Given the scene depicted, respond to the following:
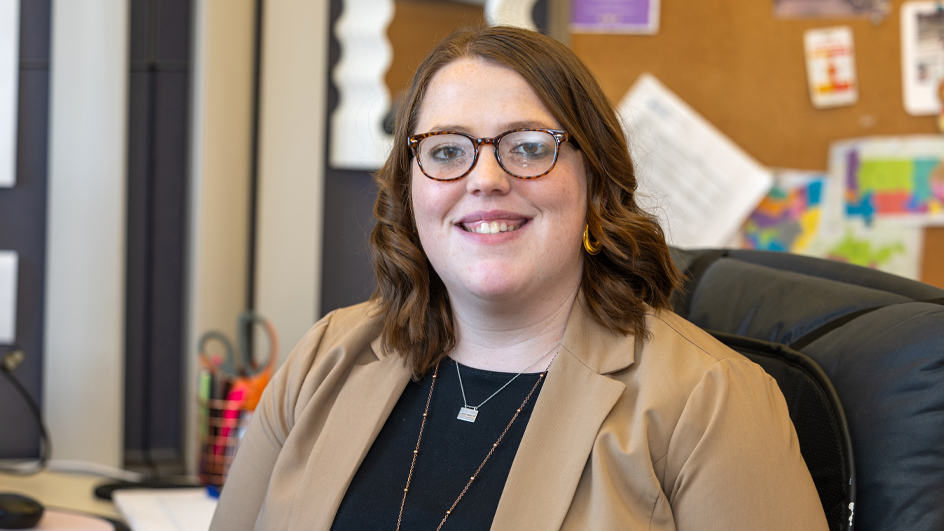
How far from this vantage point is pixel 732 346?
1071mm

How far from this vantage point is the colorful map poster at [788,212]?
73.2 inches

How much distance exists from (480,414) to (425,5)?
1.14 metres

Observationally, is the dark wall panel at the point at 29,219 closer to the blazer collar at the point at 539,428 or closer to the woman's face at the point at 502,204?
the blazer collar at the point at 539,428

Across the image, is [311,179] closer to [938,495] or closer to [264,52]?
[264,52]

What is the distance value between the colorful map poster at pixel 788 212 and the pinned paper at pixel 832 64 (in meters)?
0.20

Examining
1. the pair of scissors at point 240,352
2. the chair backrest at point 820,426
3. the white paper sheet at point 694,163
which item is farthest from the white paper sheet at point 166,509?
the white paper sheet at point 694,163

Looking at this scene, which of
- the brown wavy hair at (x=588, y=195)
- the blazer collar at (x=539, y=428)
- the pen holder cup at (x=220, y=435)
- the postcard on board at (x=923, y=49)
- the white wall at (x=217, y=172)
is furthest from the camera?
the postcard on board at (x=923, y=49)

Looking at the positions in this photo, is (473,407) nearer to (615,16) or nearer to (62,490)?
(62,490)

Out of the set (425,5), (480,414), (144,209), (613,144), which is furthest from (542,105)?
(144,209)

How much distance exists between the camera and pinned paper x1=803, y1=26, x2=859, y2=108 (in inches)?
72.3

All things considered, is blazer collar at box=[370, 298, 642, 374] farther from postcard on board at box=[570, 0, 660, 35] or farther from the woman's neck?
postcard on board at box=[570, 0, 660, 35]

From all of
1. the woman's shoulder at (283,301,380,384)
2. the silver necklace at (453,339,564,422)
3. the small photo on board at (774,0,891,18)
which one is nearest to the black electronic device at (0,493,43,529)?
the woman's shoulder at (283,301,380,384)

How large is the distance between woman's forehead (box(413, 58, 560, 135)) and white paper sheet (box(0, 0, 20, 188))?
1105 mm

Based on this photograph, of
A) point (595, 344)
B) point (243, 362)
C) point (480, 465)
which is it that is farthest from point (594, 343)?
point (243, 362)
